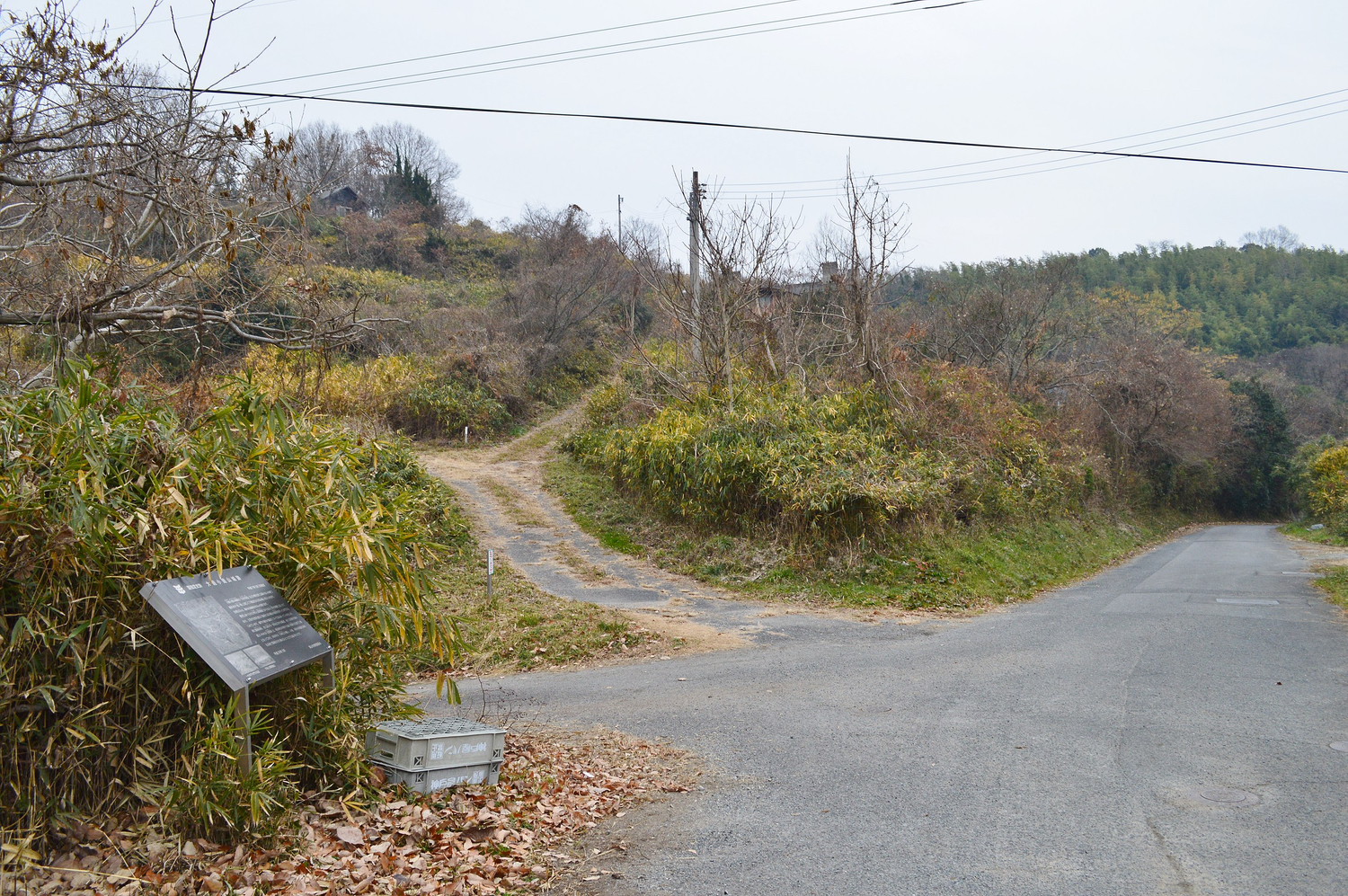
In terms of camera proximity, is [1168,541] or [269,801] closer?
[269,801]

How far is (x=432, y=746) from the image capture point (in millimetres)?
4316

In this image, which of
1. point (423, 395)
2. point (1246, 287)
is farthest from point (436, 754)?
point (1246, 287)

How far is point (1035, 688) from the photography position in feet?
23.3

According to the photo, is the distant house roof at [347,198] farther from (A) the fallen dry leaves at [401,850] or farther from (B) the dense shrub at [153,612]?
(A) the fallen dry leaves at [401,850]

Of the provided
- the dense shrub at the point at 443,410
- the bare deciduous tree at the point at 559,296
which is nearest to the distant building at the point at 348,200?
the bare deciduous tree at the point at 559,296

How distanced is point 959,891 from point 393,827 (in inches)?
102

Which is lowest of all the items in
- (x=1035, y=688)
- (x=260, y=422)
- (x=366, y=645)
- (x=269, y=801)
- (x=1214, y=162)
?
(x=1035, y=688)

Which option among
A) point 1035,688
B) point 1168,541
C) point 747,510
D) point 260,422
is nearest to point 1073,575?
point 747,510

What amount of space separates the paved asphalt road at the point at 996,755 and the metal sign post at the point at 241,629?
1.75 m

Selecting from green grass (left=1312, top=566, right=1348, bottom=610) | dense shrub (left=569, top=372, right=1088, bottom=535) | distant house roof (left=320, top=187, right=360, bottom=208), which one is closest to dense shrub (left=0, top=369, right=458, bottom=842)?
dense shrub (left=569, top=372, right=1088, bottom=535)

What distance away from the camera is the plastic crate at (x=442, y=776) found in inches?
169

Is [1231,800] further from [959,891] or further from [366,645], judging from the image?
[366,645]

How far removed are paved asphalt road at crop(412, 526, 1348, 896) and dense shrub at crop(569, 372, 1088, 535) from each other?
270 cm

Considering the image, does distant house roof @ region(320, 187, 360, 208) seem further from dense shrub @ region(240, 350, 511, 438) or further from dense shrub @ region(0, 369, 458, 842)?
dense shrub @ region(0, 369, 458, 842)
